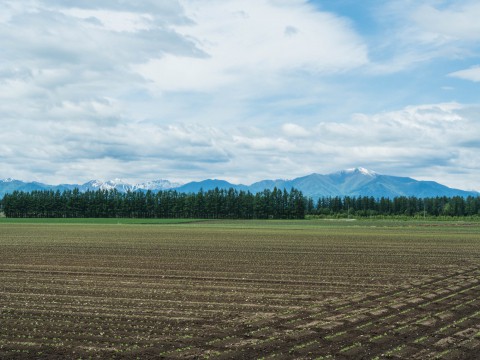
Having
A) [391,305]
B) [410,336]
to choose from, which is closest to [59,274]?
[391,305]

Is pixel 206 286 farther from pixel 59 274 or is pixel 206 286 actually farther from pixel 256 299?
pixel 59 274

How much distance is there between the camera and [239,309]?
18453mm

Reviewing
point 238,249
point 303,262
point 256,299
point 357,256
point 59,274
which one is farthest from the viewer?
point 238,249

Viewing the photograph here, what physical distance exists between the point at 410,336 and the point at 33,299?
47.4ft

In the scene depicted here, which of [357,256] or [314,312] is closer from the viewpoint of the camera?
[314,312]

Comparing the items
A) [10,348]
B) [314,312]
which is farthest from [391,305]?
[10,348]

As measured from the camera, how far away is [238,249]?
4500 centimetres

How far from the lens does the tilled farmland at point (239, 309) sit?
44.2ft

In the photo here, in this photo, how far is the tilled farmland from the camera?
13477 millimetres

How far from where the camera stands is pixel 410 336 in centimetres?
1462

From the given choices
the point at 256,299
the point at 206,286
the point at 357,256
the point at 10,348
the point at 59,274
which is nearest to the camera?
the point at 10,348

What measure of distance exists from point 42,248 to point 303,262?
2477 cm

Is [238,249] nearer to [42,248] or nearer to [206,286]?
[42,248]

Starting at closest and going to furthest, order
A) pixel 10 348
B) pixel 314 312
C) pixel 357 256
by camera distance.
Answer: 1. pixel 10 348
2. pixel 314 312
3. pixel 357 256
